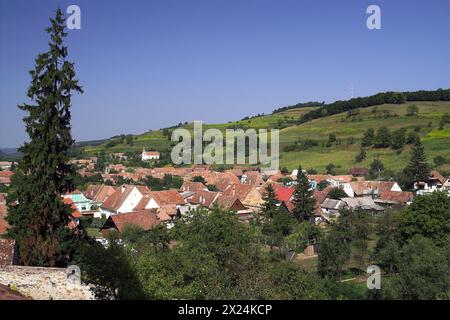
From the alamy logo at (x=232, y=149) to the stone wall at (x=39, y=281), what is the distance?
83.6 m

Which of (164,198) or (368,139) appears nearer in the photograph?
(164,198)

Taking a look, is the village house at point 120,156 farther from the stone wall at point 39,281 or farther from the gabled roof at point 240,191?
the stone wall at point 39,281

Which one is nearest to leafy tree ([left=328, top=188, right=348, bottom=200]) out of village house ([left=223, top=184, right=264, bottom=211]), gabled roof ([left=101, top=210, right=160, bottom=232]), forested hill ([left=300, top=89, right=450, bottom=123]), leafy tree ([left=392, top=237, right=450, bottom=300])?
village house ([left=223, top=184, right=264, bottom=211])

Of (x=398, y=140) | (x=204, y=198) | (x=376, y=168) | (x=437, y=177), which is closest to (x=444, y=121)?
(x=398, y=140)

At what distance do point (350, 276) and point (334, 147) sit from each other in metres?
76.1

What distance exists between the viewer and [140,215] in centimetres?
3866

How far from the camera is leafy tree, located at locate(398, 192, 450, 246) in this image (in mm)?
30688

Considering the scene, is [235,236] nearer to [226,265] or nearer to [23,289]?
[226,265]

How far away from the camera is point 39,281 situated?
12461mm

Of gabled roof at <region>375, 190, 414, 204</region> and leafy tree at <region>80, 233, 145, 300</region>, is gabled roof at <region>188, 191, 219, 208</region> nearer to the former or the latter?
gabled roof at <region>375, 190, 414, 204</region>

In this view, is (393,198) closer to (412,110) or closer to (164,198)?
(164,198)

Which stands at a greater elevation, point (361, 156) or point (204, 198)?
point (361, 156)

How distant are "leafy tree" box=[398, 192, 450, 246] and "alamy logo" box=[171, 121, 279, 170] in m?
62.0

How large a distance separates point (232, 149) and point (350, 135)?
1112 inches
